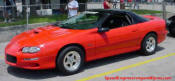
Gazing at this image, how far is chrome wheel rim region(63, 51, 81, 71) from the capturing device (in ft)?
18.5

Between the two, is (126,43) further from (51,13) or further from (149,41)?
(51,13)

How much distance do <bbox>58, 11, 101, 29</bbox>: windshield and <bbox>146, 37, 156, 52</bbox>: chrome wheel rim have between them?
171 centimetres

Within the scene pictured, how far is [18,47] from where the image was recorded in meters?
5.55

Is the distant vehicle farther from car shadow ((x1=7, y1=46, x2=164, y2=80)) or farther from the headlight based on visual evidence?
the headlight

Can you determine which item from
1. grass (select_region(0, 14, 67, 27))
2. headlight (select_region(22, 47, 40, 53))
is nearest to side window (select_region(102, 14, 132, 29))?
headlight (select_region(22, 47, 40, 53))

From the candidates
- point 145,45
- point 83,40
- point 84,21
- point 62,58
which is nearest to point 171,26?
point 145,45

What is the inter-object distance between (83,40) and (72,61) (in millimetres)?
535

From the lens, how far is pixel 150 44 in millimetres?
7363

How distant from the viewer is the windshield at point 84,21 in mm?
6316

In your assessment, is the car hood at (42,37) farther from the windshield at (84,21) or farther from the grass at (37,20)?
the grass at (37,20)

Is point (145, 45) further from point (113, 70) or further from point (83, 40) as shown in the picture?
point (83, 40)

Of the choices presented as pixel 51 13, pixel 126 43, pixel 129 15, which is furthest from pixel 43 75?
pixel 51 13

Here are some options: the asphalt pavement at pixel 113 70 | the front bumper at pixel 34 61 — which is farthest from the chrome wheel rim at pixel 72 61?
the front bumper at pixel 34 61

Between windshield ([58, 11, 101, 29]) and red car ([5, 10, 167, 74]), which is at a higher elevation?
windshield ([58, 11, 101, 29])
